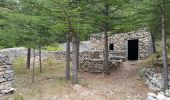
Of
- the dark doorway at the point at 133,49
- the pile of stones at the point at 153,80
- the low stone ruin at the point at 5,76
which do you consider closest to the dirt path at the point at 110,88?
the pile of stones at the point at 153,80

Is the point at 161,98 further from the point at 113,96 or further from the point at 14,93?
the point at 14,93

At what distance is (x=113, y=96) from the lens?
50.0ft

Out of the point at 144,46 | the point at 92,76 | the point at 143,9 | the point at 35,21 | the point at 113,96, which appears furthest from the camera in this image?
the point at 144,46

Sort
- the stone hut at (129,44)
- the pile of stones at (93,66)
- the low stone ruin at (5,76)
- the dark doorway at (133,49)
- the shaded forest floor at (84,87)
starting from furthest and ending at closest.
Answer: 1. the dark doorway at (133,49)
2. the stone hut at (129,44)
3. the pile of stones at (93,66)
4. the shaded forest floor at (84,87)
5. the low stone ruin at (5,76)

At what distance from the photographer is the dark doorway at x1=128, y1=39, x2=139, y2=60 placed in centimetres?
2772

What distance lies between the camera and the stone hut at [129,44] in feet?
84.9

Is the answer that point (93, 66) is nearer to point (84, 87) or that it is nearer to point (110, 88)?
point (110, 88)

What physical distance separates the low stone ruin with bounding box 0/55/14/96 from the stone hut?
44.0 feet

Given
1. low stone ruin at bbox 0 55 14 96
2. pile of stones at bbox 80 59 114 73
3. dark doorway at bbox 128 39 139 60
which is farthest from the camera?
dark doorway at bbox 128 39 139 60

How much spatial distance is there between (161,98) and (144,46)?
14.2 metres

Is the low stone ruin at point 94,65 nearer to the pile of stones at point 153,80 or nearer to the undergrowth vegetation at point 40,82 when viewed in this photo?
the undergrowth vegetation at point 40,82

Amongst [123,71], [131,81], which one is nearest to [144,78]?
[131,81]

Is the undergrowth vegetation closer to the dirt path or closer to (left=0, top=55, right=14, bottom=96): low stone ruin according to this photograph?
(left=0, top=55, right=14, bottom=96): low stone ruin

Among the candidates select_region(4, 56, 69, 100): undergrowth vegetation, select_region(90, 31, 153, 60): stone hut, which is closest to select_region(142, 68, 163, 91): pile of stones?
select_region(4, 56, 69, 100): undergrowth vegetation
